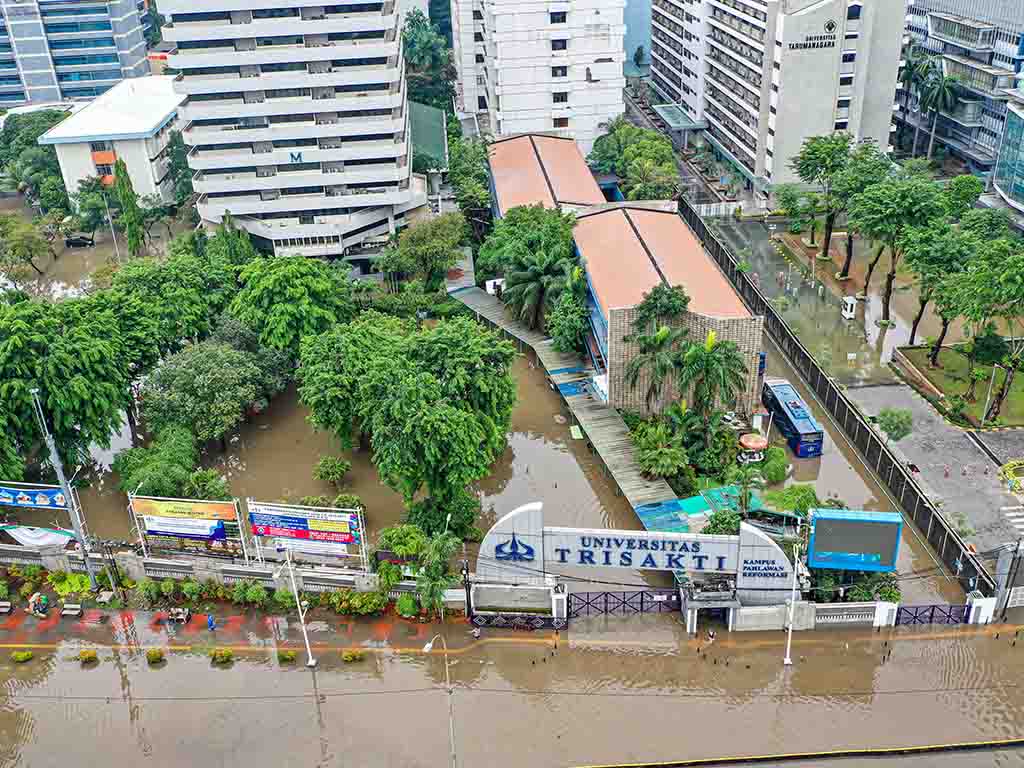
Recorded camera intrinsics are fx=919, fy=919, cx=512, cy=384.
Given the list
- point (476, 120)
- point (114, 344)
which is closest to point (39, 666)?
point (114, 344)

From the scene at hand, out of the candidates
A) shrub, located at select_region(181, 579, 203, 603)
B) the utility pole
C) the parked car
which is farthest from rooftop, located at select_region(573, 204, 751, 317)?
the parked car

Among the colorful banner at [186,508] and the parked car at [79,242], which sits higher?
the colorful banner at [186,508]

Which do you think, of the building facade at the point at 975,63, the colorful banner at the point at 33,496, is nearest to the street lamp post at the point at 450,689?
the colorful banner at the point at 33,496

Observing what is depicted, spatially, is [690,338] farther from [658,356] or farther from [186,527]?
[186,527]

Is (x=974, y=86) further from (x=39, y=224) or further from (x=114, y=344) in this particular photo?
(x=39, y=224)

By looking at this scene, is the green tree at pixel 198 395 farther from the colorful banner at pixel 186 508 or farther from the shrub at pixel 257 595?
the shrub at pixel 257 595

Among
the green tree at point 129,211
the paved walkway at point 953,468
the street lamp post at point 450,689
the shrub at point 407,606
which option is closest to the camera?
the street lamp post at point 450,689
